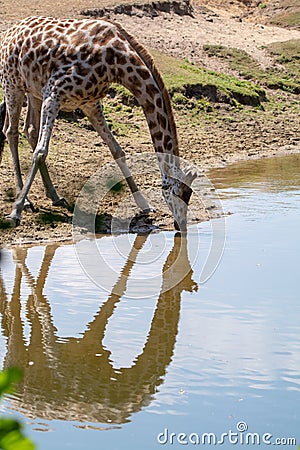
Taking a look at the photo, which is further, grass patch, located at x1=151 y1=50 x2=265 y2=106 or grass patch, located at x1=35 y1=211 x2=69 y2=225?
grass patch, located at x1=151 y1=50 x2=265 y2=106

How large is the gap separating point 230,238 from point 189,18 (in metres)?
15.3

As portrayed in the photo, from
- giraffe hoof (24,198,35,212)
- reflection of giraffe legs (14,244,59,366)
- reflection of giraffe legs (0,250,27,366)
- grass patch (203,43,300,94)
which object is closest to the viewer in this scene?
reflection of giraffe legs (0,250,27,366)

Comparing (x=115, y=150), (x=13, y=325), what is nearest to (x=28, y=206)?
(x=115, y=150)

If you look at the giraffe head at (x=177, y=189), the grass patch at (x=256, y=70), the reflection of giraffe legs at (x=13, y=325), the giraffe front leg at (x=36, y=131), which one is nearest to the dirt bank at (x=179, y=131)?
the giraffe front leg at (x=36, y=131)

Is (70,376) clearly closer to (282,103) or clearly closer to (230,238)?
(230,238)

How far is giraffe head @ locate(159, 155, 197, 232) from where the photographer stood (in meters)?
7.05

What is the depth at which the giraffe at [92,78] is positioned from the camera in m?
7.03

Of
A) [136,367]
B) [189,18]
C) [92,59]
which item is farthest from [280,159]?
[189,18]

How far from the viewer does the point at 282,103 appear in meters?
15.9

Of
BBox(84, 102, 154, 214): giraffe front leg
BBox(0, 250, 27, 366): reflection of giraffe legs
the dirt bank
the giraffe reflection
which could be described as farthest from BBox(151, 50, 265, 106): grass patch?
the giraffe reflection

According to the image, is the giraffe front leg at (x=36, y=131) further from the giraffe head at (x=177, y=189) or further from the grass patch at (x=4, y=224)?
the giraffe head at (x=177, y=189)

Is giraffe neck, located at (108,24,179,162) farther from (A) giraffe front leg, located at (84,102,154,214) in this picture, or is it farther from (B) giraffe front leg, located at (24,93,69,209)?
(B) giraffe front leg, located at (24,93,69,209)

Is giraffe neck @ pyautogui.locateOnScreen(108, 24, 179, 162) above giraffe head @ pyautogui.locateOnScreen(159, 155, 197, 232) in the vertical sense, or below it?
above

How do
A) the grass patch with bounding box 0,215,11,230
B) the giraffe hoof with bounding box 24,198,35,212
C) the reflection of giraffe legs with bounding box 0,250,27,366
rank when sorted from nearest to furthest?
the reflection of giraffe legs with bounding box 0,250,27,366, the grass patch with bounding box 0,215,11,230, the giraffe hoof with bounding box 24,198,35,212
